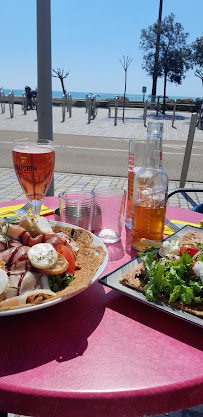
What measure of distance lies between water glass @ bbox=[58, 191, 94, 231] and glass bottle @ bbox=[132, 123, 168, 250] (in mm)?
185

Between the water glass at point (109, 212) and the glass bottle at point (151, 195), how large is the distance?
0.09 meters

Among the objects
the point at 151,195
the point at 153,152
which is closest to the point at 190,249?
the point at 151,195

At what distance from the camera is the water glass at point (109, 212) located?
5.14 feet

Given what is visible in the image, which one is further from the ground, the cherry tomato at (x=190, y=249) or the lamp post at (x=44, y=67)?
the lamp post at (x=44, y=67)

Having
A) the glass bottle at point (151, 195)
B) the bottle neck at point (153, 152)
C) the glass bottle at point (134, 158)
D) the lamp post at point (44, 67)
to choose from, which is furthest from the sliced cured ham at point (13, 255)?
the lamp post at point (44, 67)

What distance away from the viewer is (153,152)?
1478mm

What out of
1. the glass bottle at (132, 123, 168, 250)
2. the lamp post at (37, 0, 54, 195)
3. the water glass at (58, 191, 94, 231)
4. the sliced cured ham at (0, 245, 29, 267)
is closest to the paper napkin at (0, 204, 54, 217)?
the water glass at (58, 191, 94, 231)

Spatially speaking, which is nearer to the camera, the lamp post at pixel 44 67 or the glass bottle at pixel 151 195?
the glass bottle at pixel 151 195

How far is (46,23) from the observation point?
329cm

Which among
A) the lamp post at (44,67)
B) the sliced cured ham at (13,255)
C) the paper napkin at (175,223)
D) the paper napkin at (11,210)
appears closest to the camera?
the sliced cured ham at (13,255)

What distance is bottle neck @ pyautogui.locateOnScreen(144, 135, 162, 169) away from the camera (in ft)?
4.73

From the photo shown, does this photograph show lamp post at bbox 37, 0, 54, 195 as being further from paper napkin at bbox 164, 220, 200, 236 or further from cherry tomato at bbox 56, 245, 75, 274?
cherry tomato at bbox 56, 245, 75, 274

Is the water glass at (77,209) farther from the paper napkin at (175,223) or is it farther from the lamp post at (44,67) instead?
the lamp post at (44,67)

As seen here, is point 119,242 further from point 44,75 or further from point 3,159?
point 3,159
